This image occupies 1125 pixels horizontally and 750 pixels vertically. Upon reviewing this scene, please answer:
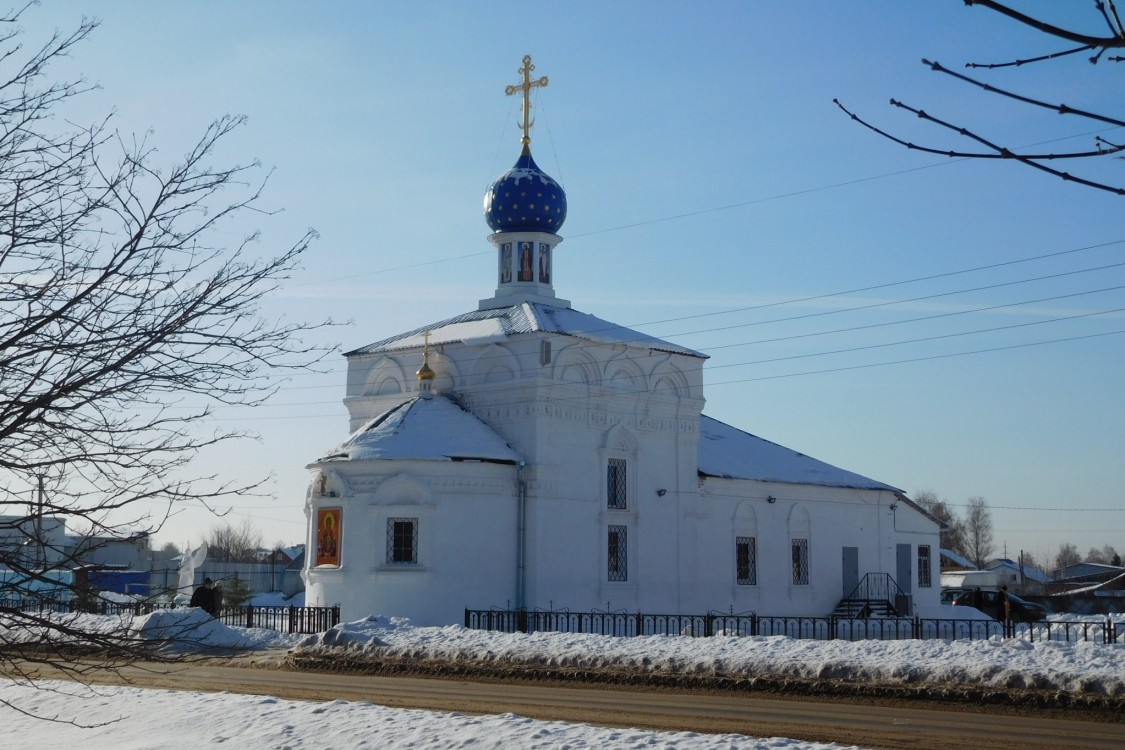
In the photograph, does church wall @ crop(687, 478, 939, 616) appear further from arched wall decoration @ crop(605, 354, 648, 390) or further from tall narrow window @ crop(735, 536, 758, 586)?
arched wall decoration @ crop(605, 354, 648, 390)

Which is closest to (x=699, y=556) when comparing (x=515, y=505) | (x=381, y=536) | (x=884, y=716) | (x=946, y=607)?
(x=515, y=505)

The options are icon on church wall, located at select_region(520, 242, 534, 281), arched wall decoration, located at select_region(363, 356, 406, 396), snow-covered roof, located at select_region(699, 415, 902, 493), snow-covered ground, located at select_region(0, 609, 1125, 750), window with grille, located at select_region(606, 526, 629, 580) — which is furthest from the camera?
snow-covered roof, located at select_region(699, 415, 902, 493)

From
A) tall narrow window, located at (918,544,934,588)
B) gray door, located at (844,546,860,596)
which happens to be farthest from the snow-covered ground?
tall narrow window, located at (918,544,934,588)

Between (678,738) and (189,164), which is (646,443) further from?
(189,164)

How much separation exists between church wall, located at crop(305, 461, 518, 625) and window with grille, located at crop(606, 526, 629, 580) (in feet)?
8.75

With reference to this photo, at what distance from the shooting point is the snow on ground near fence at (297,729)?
10.6 metres

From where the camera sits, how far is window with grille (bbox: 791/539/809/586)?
31.8 m

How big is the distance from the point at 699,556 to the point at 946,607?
12326mm

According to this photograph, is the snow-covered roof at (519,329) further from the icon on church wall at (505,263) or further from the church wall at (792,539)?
the church wall at (792,539)

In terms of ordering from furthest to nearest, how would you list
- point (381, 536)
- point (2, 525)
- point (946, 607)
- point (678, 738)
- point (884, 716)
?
1. point (946, 607)
2. point (381, 536)
3. point (884, 716)
4. point (678, 738)
5. point (2, 525)

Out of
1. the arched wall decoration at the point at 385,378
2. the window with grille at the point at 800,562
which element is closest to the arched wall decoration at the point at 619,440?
the arched wall decoration at the point at 385,378

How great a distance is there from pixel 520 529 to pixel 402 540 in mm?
2451

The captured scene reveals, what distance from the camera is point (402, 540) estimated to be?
25.5 m

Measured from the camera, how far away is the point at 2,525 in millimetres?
6957
